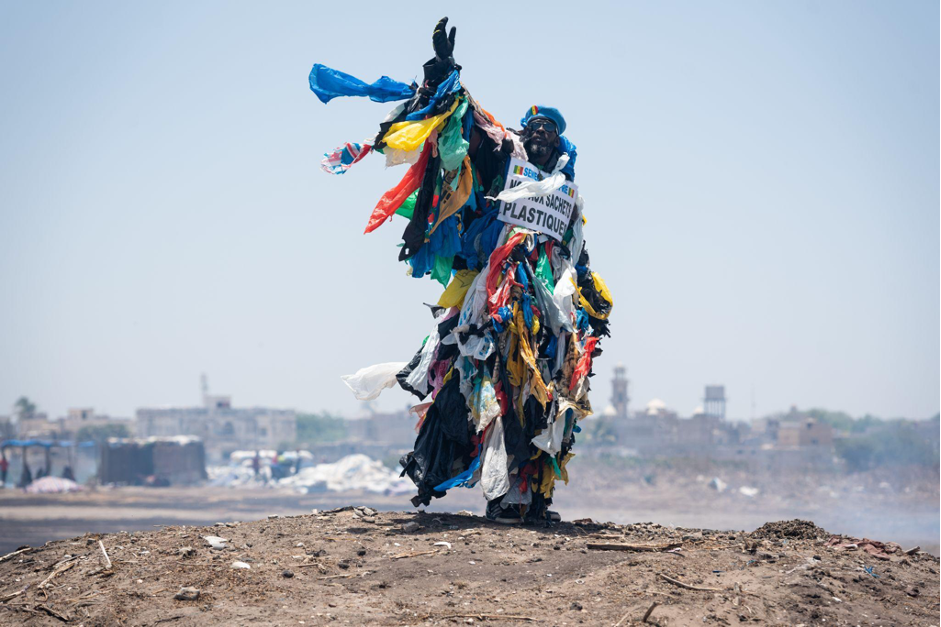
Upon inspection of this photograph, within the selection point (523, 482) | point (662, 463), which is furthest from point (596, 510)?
point (523, 482)

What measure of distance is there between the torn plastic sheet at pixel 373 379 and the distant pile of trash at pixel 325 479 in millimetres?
55486

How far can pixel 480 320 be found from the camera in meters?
7.68

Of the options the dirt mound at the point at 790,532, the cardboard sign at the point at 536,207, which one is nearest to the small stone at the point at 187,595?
the cardboard sign at the point at 536,207

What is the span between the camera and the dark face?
27.3 ft

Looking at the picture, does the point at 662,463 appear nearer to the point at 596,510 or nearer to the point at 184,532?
the point at 596,510

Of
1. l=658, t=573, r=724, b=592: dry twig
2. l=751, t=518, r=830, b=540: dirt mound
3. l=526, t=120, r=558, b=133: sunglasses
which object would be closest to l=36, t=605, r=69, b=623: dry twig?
l=658, t=573, r=724, b=592: dry twig

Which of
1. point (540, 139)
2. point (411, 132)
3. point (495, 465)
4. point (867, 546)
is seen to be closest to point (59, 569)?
point (495, 465)

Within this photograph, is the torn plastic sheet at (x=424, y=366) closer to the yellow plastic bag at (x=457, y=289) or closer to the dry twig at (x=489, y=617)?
the yellow plastic bag at (x=457, y=289)

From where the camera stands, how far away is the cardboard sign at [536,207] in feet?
26.0

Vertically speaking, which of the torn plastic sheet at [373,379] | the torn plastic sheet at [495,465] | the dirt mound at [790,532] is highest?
the torn plastic sheet at [373,379]

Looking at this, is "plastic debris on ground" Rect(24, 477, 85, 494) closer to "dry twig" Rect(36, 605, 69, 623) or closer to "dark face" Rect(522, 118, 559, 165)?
"dark face" Rect(522, 118, 559, 165)

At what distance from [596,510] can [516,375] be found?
55446 mm

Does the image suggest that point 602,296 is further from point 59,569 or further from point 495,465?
point 59,569

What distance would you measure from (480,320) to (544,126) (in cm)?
189
